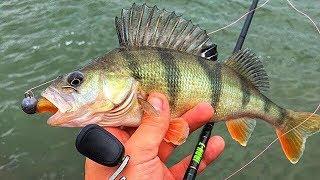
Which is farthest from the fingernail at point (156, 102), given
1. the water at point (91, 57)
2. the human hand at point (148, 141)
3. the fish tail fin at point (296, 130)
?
the water at point (91, 57)

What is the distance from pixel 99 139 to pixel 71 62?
132 inches

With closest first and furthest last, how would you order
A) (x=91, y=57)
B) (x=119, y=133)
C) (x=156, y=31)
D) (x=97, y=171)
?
(x=97, y=171) < (x=119, y=133) < (x=156, y=31) < (x=91, y=57)

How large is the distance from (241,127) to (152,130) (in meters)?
0.78

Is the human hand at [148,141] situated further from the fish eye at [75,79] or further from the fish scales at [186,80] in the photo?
the fish eye at [75,79]

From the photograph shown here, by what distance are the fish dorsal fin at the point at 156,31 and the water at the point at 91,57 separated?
1769 millimetres

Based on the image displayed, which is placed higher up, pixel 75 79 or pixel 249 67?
pixel 75 79

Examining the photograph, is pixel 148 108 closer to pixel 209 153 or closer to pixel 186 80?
pixel 186 80

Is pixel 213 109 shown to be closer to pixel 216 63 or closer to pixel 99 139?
pixel 216 63

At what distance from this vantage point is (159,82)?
2361 millimetres

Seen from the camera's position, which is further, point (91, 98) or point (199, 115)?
point (199, 115)

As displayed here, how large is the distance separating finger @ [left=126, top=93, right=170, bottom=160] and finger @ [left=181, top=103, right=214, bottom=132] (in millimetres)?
189

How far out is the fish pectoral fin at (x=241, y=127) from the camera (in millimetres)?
2787

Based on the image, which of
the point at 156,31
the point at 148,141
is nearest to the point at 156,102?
the point at 148,141

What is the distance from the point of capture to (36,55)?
18.0 feet
